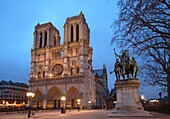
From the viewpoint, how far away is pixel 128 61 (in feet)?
63.6

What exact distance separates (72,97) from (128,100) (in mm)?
46767

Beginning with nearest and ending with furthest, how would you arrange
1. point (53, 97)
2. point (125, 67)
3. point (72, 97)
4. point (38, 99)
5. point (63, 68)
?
1. point (125, 67)
2. point (72, 97)
3. point (63, 68)
4. point (53, 97)
5. point (38, 99)

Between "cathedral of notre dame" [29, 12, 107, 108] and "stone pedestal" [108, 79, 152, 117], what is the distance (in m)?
40.5

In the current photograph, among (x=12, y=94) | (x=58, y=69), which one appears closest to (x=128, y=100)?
(x=58, y=69)

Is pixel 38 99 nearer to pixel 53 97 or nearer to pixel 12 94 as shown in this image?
pixel 53 97

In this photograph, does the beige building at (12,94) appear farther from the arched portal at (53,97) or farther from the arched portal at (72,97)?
the arched portal at (72,97)

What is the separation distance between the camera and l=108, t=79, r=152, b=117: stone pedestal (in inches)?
650

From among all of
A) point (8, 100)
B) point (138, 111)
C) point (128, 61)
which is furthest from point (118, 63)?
point (8, 100)

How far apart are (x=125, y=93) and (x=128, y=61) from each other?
11.7 feet

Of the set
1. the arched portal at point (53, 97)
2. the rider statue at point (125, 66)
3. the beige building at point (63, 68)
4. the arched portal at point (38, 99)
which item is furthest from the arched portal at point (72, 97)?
the rider statue at point (125, 66)

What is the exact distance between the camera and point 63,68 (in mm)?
64000

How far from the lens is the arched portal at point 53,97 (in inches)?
2507

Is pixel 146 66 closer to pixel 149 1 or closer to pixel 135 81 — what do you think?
pixel 135 81

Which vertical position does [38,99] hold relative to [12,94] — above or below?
below
